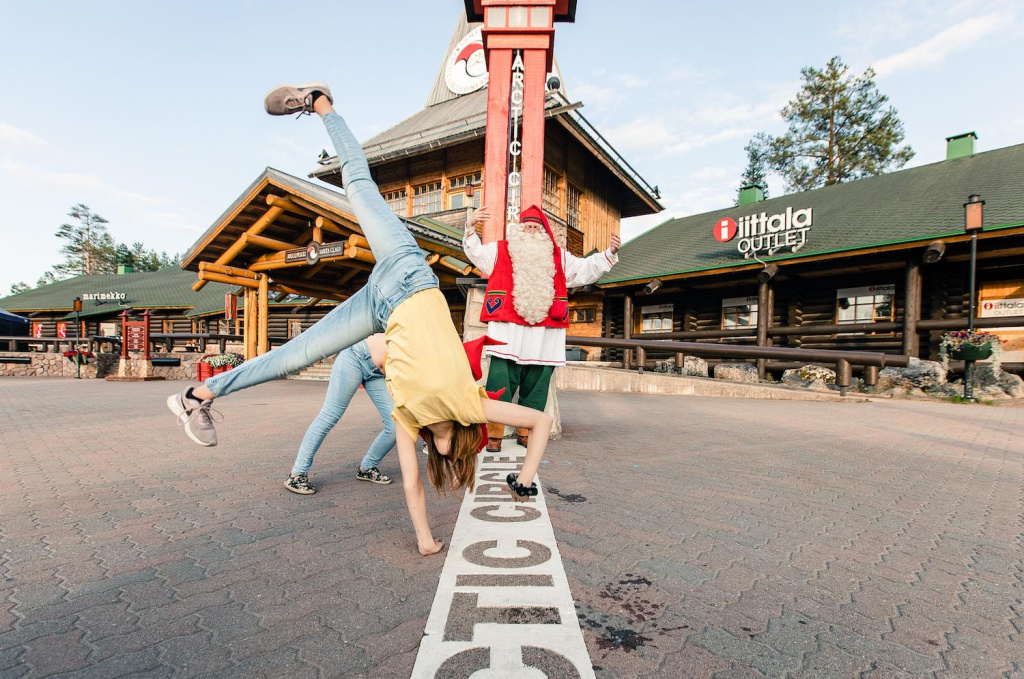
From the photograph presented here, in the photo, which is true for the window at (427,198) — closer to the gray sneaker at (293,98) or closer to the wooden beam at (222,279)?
the wooden beam at (222,279)

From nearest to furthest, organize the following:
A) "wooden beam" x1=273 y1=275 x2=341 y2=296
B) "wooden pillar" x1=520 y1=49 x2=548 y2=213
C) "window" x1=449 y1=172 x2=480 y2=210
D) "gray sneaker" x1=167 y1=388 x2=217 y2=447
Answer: "gray sneaker" x1=167 y1=388 x2=217 y2=447 < "wooden pillar" x1=520 y1=49 x2=548 y2=213 < "wooden beam" x1=273 y1=275 x2=341 y2=296 < "window" x1=449 y1=172 x2=480 y2=210

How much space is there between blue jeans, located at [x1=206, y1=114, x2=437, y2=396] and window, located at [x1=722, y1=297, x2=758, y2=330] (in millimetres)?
16437

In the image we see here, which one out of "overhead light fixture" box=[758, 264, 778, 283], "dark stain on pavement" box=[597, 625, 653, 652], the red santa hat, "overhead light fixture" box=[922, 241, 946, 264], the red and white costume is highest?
"overhead light fixture" box=[922, 241, 946, 264]

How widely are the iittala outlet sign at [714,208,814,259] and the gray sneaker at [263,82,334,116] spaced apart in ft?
49.2

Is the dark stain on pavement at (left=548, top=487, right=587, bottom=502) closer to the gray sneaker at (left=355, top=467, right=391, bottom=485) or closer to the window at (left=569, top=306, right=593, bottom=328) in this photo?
the gray sneaker at (left=355, top=467, right=391, bottom=485)

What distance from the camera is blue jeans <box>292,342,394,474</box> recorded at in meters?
3.36

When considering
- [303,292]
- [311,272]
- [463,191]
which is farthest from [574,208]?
[303,292]

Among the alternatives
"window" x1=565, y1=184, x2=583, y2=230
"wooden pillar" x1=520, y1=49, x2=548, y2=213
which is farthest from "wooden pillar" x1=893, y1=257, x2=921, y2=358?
"wooden pillar" x1=520, y1=49, x2=548, y2=213

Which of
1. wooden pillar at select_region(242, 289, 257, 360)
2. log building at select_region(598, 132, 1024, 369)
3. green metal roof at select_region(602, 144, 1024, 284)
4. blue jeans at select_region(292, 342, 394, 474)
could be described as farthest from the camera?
wooden pillar at select_region(242, 289, 257, 360)

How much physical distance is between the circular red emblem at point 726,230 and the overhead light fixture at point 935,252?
16.4 ft

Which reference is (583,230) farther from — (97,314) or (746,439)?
(97,314)

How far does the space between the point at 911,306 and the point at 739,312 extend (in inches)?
201

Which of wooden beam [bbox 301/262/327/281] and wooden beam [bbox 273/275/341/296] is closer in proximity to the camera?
wooden beam [bbox 301/262/327/281]

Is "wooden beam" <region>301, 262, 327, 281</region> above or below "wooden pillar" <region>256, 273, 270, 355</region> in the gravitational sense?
above
